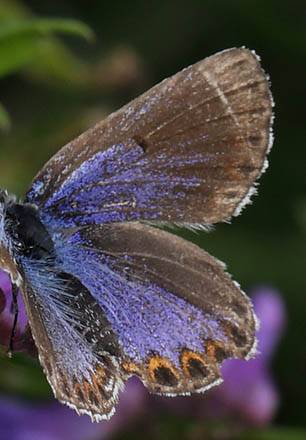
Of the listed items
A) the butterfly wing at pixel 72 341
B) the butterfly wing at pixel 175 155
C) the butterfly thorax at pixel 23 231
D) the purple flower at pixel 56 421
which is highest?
the butterfly wing at pixel 175 155

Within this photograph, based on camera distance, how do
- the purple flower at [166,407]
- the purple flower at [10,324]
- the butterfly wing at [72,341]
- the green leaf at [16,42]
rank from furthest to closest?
the purple flower at [166,407] < the green leaf at [16,42] < the purple flower at [10,324] < the butterfly wing at [72,341]

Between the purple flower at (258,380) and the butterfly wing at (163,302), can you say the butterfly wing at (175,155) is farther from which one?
the purple flower at (258,380)

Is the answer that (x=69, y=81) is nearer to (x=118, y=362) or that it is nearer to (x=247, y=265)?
(x=247, y=265)

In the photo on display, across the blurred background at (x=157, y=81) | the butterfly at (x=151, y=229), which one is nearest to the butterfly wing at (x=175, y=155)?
the butterfly at (x=151, y=229)

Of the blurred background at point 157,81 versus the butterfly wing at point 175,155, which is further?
the blurred background at point 157,81

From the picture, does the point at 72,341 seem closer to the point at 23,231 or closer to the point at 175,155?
the point at 23,231

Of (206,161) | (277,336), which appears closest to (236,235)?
(277,336)

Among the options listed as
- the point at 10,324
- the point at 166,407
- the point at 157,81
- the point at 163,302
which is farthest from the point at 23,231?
the point at 157,81
